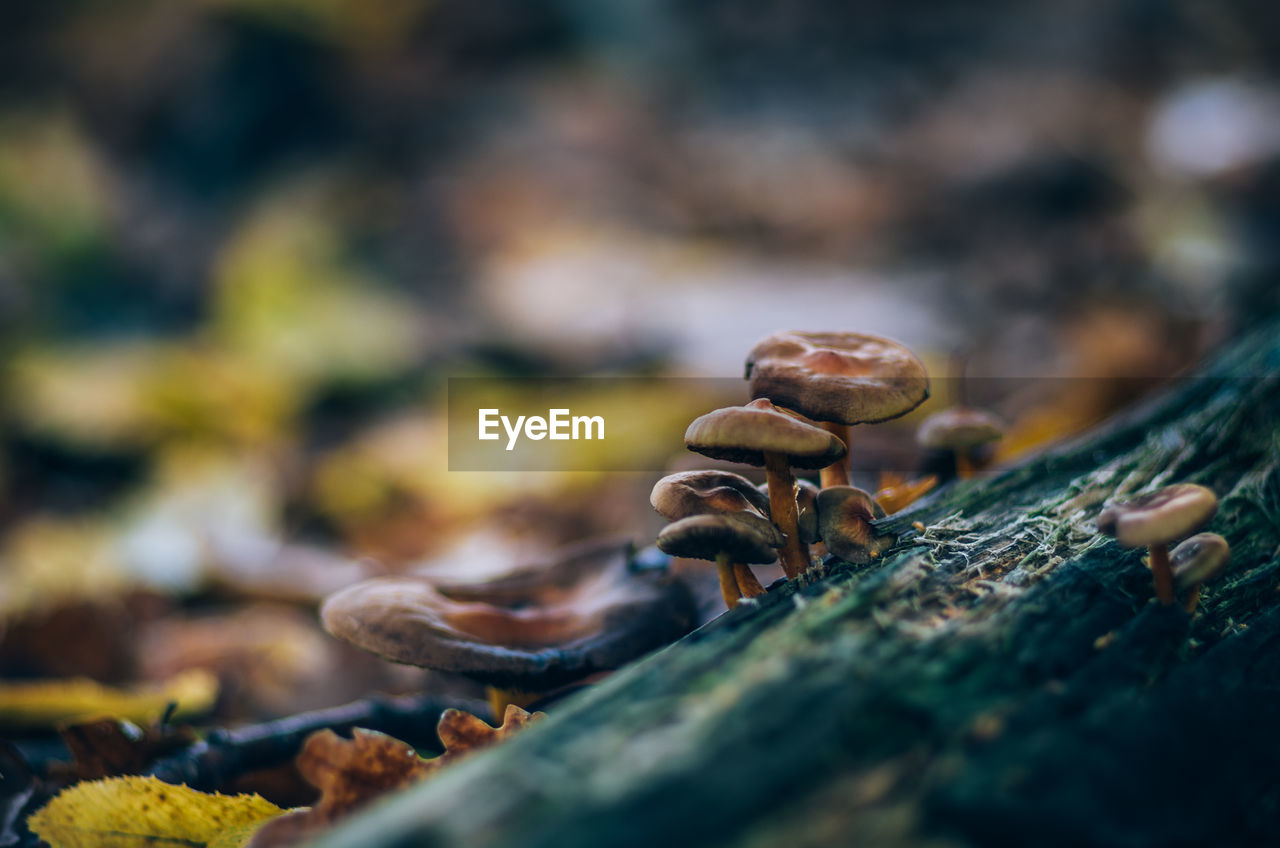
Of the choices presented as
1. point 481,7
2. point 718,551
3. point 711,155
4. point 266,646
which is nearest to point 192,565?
point 266,646

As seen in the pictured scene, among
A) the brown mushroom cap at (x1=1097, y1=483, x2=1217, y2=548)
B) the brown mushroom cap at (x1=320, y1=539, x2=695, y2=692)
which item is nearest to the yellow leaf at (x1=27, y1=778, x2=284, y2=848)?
the brown mushroom cap at (x1=320, y1=539, x2=695, y2=692)

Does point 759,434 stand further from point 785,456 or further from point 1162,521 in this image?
point 1162,521

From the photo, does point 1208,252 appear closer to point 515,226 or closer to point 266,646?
point 515,226

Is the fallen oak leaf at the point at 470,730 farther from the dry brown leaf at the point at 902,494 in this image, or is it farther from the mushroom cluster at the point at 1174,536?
the mushroom cluster at the point at 1174,536

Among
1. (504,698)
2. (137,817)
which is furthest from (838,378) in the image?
(137,817)

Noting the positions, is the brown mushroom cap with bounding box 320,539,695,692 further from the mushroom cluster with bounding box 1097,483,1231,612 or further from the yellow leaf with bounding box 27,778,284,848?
the mushroom cluster with bounding box 1097,483,1231,612

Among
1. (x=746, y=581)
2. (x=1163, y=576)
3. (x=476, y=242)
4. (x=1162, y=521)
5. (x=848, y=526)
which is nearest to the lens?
(x=1162, y=521)
